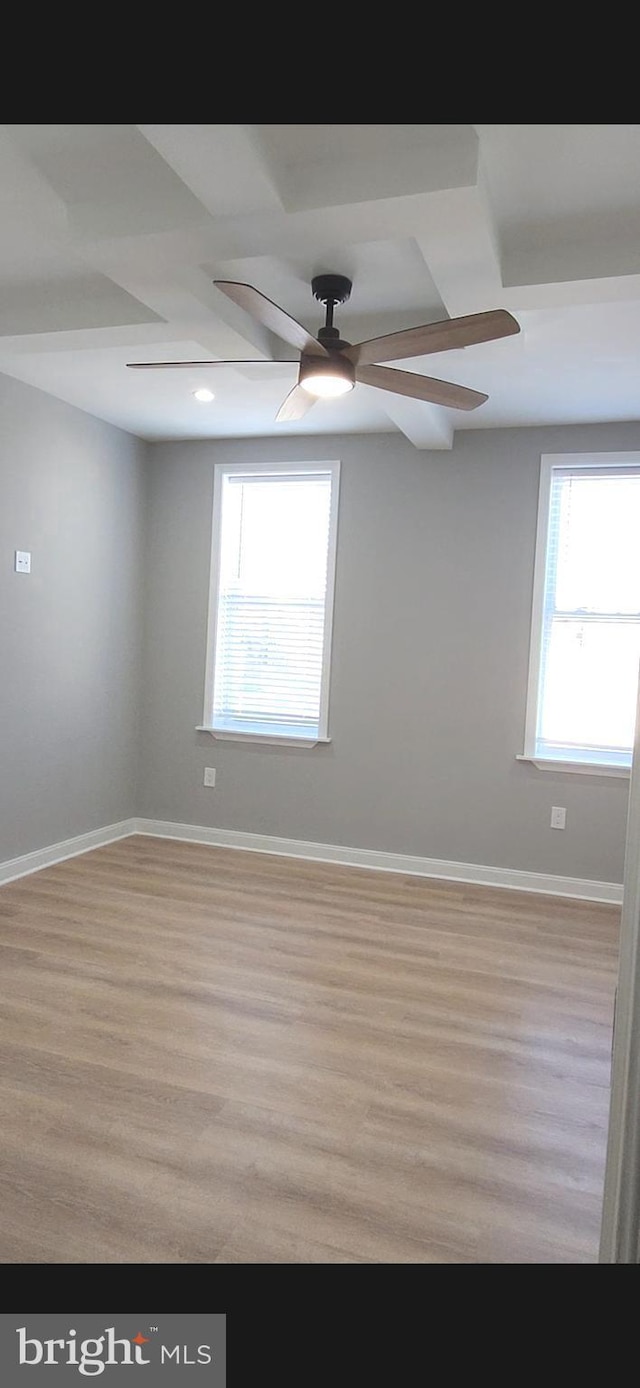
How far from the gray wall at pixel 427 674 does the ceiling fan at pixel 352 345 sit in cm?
152

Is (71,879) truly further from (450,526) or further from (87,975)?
(450,526)

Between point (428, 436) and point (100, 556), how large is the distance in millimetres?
2083

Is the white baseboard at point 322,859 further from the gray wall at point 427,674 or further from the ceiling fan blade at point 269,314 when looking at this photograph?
the ceiling fan blade at point 269,314

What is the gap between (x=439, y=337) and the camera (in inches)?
89.8

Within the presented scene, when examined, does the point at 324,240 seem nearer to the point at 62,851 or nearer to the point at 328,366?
the point at 328,366

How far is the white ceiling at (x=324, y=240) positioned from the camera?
1.94 meters

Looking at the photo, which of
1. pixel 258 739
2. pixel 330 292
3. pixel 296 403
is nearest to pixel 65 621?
pixel 258 739

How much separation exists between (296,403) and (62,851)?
2.90m

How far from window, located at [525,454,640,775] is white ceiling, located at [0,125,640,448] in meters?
0.61

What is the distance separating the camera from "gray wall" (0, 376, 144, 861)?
400 centimetres

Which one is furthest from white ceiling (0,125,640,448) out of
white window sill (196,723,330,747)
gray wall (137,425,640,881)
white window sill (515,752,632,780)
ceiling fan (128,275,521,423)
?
white window sill (196,723,330,747)

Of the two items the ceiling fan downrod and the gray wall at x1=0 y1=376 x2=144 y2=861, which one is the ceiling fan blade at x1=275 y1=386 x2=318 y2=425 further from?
the gray wall at x1=0 y1=376 x2=144 y2=861

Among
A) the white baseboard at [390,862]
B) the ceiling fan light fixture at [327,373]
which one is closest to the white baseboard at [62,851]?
the white baseboard at [390,862]

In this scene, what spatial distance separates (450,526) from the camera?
4453 mm
